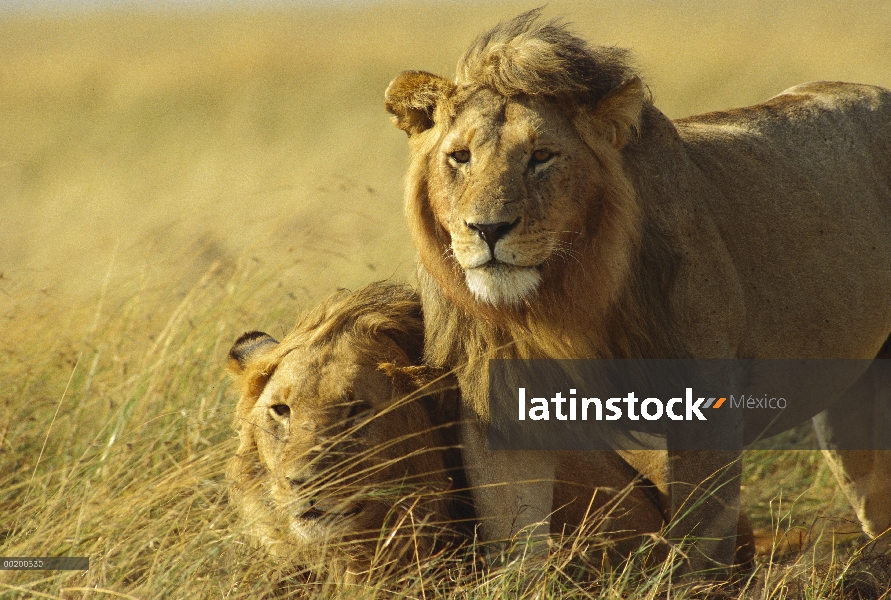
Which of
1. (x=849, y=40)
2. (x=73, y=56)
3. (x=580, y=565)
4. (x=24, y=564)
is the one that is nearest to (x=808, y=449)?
(x=580, y=565)

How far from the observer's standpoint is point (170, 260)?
8578mm

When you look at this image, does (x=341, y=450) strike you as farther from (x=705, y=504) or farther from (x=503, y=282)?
(x=705, y=504)

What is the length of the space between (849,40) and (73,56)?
1257 centimetres

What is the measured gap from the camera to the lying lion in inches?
153

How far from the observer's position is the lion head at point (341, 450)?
387 centimetres

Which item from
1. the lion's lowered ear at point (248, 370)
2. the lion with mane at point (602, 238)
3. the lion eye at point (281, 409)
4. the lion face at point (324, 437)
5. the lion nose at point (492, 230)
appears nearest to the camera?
the lion nose at point (492, 230)

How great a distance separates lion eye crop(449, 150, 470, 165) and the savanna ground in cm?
123

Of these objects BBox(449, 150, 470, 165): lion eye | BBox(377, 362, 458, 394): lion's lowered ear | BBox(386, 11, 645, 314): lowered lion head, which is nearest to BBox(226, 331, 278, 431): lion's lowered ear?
BBox(377, 362, 458, 394): lion's lowered ear

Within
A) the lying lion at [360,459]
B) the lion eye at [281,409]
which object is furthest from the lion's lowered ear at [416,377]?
the lion eye at [281,409]

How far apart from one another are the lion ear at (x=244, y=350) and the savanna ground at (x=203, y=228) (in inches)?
11.2

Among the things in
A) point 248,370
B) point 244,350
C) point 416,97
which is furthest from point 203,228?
point 416,97

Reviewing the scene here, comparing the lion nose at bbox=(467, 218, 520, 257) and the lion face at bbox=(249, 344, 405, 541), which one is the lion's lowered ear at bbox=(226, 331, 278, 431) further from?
the lion nose at bbox=(467, 218, 520, 257)

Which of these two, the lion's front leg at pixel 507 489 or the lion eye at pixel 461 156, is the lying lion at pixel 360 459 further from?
the lion eye at pixel 461 156

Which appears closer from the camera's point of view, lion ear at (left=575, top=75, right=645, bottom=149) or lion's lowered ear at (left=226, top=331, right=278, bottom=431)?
lion ear at (left=575, top=75, right=645, bottom=149)
